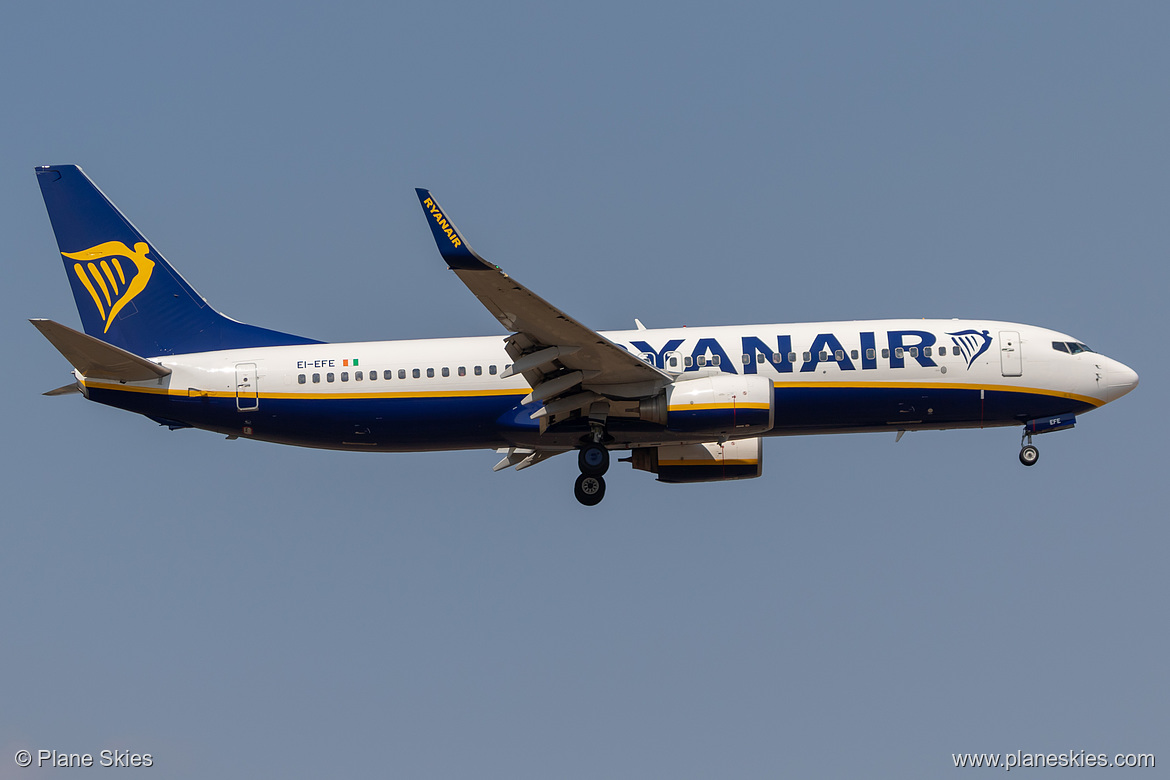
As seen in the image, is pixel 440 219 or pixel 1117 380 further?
pixel 1117 380

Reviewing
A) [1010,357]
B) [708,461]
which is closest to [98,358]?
[708,461]

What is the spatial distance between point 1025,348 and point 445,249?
17235mm

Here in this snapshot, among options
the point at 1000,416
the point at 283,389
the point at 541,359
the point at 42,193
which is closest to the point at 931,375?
the point at 1000,416

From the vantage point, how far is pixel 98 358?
3634 centimetres

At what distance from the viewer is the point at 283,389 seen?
37.6 metres

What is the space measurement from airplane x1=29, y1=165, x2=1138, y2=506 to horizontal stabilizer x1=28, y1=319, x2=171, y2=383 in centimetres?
5

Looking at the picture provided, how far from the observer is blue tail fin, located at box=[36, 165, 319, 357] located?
129 feet

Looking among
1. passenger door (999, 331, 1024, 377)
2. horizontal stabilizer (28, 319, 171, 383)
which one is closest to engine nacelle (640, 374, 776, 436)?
passenger door (999, 331, 1024, 377)

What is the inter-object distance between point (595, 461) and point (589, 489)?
2.64ft

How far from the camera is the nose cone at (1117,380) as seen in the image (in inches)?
1531

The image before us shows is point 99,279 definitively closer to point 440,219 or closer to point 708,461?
point 440,219

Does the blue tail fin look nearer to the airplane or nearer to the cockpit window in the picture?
the airplane

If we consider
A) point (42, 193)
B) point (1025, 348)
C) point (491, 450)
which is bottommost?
point (491, 450)

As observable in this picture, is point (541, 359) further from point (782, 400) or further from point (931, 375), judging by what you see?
point (931, 375)
